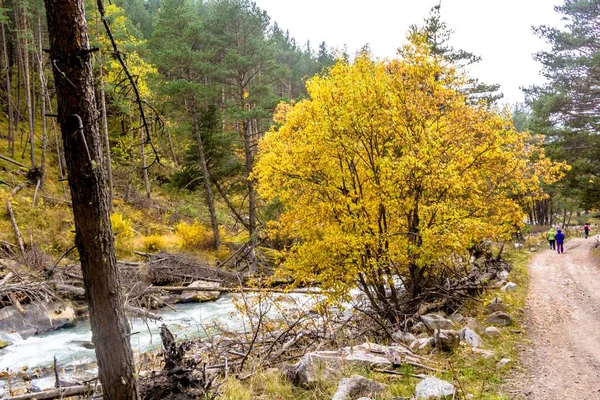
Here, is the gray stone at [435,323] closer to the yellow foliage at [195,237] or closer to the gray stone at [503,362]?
the gray stone at [503,362]

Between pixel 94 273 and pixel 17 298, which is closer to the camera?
pixel 94 273

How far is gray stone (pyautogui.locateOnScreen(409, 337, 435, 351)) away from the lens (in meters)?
7.23

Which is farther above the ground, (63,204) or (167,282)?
(63,204)

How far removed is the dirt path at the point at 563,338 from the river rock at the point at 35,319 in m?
11.9

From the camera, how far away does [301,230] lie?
9.12 metres

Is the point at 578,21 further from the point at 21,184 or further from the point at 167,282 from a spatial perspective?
the point at 21,184

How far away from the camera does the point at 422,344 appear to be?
7.35 m

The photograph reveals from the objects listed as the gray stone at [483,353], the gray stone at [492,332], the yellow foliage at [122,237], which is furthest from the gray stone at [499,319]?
the yellow foliage at [122,237]

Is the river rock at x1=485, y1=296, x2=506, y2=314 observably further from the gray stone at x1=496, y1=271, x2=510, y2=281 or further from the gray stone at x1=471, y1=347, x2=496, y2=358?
the gray stone at x1=496, y1=271, x2=510, y2=281

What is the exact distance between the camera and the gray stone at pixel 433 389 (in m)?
5.07

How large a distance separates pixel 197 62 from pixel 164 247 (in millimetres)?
9427

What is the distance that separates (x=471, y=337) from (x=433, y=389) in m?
2.89

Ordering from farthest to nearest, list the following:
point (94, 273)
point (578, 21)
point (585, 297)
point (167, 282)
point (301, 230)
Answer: point (578, 21), point (167, 282), point (585, 297), point (301, 230), point (94, 273)

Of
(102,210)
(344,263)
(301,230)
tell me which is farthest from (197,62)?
(102,210)
